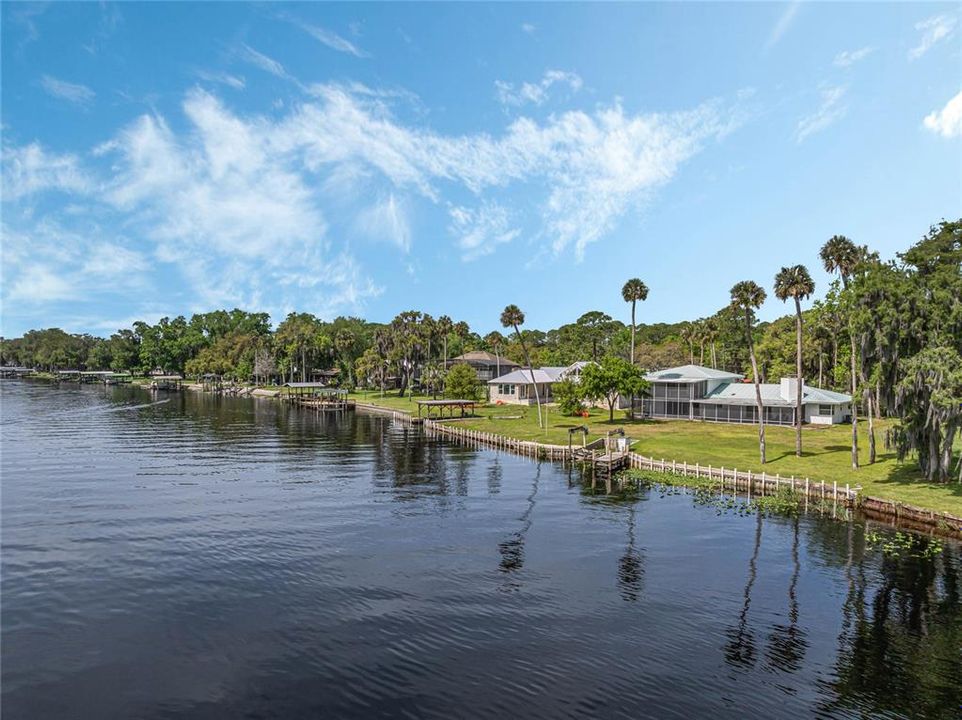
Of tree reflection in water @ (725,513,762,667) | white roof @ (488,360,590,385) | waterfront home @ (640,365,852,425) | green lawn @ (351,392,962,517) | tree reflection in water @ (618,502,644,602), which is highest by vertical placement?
white roof @ (488,360,590,385)

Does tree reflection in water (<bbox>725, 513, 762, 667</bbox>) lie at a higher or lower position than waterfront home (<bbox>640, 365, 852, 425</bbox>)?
lower

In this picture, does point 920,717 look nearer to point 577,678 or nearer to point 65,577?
point 577,678

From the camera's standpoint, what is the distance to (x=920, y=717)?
18.0 meters

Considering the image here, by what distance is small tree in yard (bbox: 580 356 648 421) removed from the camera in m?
80.6

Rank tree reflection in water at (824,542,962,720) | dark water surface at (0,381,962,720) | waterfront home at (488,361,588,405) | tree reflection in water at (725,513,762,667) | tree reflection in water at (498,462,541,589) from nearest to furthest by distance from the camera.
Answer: tree reflection in water at (824,542,962,720) < dark water surface at (0,381,962,720) < tree reflection in water at (725,513,762,667) < tree reflection in water at (498,462,541,589) < waterfront home at (488,361,588,405)

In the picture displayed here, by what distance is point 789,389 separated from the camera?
77.3m

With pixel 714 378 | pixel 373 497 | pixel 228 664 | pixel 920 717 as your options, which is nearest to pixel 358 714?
pixel 228 664

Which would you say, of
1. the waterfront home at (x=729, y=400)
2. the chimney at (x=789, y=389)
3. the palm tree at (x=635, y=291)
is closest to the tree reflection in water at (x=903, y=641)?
the chimney at (x=789, y=389)

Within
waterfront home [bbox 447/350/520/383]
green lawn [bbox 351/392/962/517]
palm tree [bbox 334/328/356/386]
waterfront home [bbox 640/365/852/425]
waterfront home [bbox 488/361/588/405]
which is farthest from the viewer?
palm tree [bbox 334/328/356/386]

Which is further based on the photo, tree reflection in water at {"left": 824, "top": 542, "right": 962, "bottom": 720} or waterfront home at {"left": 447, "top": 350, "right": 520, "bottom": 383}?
waterfront home at {"left": 447, "top": 350, "right": 520, "bottom": 383}

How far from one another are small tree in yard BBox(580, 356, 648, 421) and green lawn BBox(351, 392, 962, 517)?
4983mm

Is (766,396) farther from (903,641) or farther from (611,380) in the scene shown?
(903,641)

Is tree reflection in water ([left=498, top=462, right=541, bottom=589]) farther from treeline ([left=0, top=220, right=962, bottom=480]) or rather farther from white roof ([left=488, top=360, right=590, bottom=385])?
white roof ([left=488, top=360, right=590, bottom=385])

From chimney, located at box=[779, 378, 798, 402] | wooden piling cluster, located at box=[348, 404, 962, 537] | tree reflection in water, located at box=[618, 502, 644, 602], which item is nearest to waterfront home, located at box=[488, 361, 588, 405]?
chimney, located at box=[779, 378, 798, 402]
